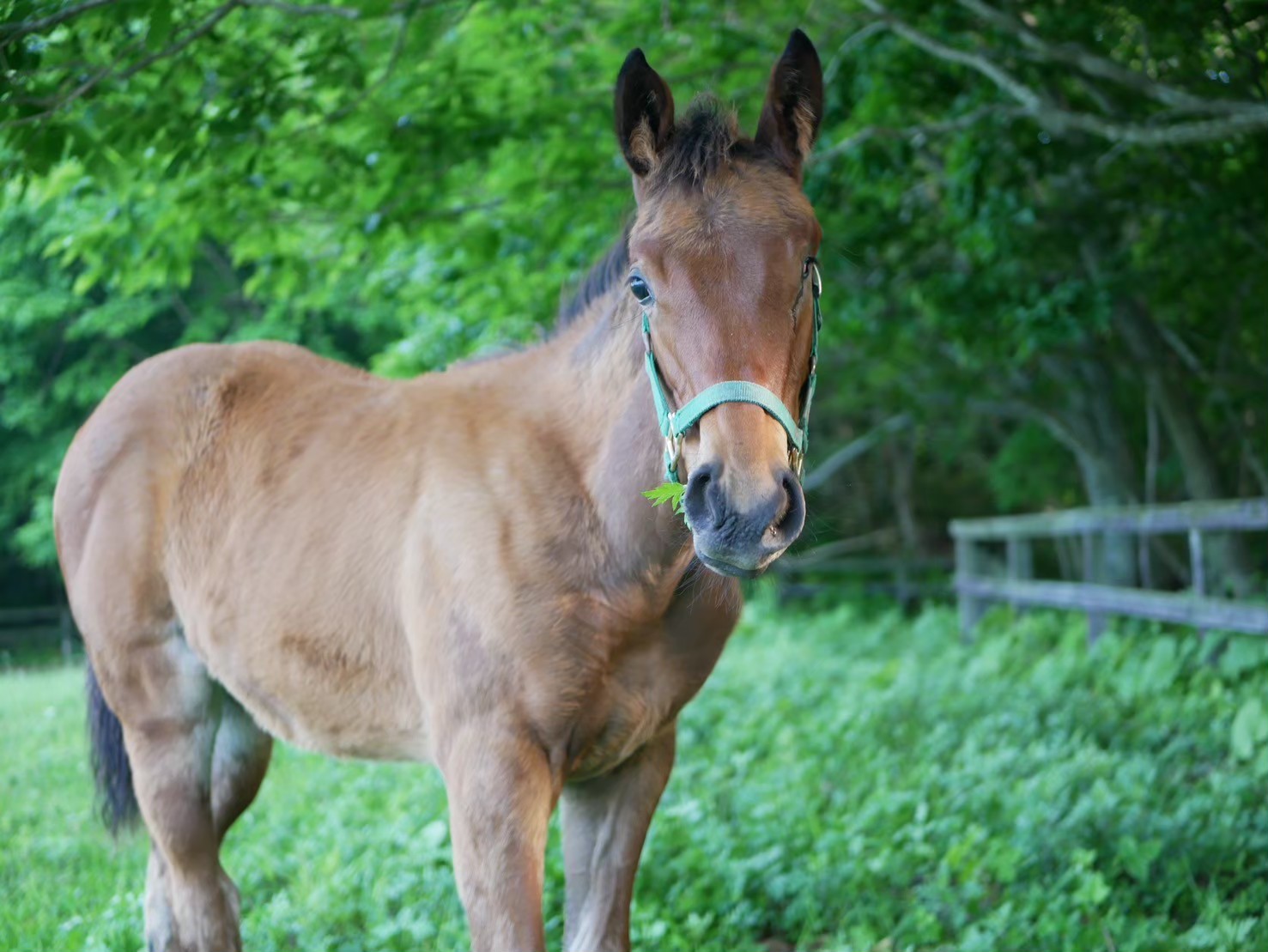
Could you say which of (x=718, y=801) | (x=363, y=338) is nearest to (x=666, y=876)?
(x=718, y=801)

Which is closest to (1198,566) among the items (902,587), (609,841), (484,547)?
(609,841)

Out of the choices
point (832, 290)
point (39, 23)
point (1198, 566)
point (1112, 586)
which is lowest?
point (1112, 586)

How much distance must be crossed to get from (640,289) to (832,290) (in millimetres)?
6814

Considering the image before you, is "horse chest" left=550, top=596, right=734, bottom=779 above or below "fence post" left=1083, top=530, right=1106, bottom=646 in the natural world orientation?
above

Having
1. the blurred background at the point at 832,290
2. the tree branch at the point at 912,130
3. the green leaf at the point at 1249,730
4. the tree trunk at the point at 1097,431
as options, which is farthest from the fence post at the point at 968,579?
the tree branch at the point at 912,130

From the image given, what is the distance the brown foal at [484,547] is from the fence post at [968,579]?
1039 centimetres

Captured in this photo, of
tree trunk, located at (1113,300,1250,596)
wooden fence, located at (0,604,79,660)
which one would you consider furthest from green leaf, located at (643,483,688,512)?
wooden fence, located at (0,604,79,660)

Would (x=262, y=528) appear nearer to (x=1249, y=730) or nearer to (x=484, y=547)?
(x=484, y=547)

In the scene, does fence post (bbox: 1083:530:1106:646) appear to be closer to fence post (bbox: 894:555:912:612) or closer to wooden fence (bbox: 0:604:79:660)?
fence post (bbox: 894:555:912:612)

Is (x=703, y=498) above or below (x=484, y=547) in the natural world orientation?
above

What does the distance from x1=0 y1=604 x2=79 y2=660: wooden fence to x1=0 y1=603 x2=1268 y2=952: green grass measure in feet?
10.7

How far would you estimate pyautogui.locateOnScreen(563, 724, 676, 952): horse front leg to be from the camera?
292 centimetres

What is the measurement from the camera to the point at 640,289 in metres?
2.43

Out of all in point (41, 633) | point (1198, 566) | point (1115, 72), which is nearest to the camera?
point (1115, 72)
